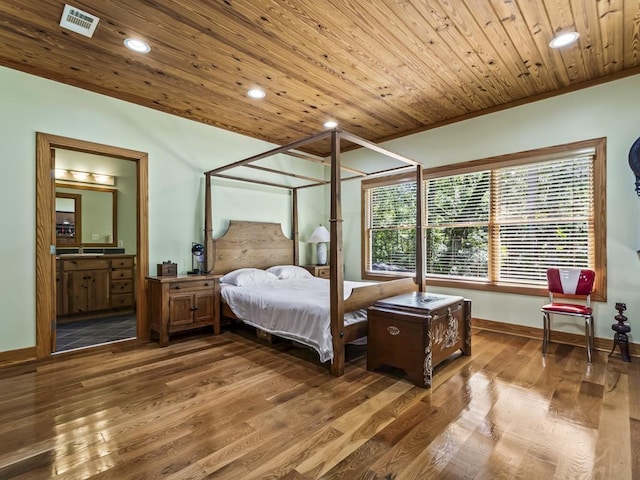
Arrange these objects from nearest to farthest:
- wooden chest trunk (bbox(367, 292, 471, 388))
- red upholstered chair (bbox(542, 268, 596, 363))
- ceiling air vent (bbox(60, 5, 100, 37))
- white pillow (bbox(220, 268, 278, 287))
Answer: ceiling air vent (bbox(60, 5, 100, 37)) < wooden chest trunk (bbox(367, 292, 471, 388)) < red upholstered chair (bbox(542, 268, 596, 363)) < white pillow (bbox(220, 268, 278, 287))

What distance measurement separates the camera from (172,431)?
1915 mm

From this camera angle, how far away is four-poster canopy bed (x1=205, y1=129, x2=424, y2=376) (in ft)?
8.91

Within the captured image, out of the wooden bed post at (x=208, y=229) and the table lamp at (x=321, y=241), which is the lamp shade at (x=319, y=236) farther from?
the wooden bed post at (x=208, y=229)

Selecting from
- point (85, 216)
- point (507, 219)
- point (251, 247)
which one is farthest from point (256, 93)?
point (85, 216)

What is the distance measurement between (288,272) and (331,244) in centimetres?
199

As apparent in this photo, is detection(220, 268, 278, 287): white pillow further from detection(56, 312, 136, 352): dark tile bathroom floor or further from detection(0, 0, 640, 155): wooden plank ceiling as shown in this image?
detection(0, 0, 640, 155): wooden plank ceiling

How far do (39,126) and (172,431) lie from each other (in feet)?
10.3

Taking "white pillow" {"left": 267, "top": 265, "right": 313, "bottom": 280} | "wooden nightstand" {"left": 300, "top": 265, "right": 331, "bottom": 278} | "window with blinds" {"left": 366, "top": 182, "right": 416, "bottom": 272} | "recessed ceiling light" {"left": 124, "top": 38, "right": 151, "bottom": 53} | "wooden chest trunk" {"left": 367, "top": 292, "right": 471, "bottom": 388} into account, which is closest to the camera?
"wooden chest trunk" {"left": 367, "top": 292, "right": 471, "bottom": 388}

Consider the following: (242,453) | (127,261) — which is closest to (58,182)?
(127,261)

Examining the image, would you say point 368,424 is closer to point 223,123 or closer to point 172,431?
point 172,431

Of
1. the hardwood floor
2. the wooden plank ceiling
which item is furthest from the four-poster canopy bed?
the wooden plank ceiling

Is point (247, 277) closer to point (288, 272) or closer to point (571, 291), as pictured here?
point (288, 272)

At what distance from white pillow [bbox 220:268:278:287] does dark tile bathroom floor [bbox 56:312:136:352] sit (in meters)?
1.31

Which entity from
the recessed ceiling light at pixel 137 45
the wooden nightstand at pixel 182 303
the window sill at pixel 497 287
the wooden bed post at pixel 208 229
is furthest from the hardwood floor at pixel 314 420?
the recessed ceiling light at pixel 137 45
